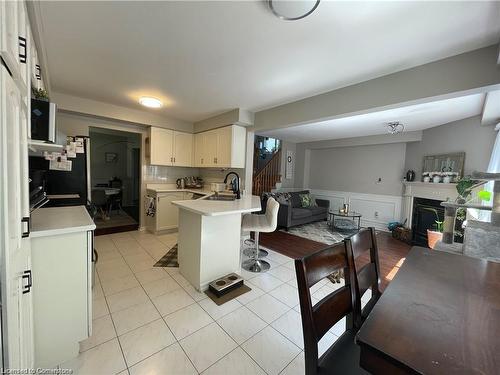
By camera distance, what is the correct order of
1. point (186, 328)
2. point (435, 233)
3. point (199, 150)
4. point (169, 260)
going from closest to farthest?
point (186, 328)
point (169, 260)
point (435, 233)
point (199, 150)

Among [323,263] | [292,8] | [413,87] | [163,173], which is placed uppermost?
[292,8]

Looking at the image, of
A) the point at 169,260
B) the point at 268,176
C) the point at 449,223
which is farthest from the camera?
the point at 268,176

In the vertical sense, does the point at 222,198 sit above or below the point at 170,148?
below

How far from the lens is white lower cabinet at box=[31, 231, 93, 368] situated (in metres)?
1.25

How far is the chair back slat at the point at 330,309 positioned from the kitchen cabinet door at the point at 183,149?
13.5 ft

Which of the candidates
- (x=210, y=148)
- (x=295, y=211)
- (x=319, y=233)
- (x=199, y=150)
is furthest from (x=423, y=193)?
(x=199, y=150)

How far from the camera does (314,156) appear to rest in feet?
22.8

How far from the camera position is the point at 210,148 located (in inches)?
165

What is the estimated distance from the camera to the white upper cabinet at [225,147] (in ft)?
12.1

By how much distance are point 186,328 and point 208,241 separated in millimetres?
790

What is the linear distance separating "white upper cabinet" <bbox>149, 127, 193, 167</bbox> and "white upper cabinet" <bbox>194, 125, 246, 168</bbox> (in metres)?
0.47

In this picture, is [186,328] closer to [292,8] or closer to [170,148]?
[292,8]

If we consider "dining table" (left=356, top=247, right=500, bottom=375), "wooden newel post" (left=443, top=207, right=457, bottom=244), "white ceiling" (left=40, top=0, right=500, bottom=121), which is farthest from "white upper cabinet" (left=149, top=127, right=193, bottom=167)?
"wooden newel post" (left=443, top=207, right=457, bottom=244)

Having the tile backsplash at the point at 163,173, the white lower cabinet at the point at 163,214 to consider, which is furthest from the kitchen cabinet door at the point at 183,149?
the white lower cabinet at the point at 163,214
